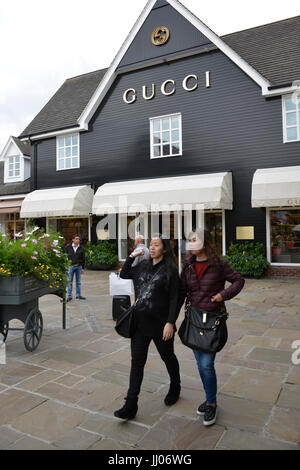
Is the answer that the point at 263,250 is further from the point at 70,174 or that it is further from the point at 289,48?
the point at 70,174

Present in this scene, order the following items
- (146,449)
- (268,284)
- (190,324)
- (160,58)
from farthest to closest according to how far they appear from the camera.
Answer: (160,58), (268,284), (190,324), (146,449)

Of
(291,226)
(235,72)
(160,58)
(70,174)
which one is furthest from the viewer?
(70,174)

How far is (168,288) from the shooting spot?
138 inches

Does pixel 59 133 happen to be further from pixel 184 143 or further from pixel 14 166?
pixel 184 143

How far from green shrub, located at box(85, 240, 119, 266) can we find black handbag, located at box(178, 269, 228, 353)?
12729mm

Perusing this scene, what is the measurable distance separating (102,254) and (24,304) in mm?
10731

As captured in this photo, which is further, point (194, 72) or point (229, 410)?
point (194, 72)

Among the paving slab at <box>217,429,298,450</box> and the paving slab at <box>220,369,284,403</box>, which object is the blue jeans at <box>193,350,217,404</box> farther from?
the paving slab at <box>220,369,284,403</box>

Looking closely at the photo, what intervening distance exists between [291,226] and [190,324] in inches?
423

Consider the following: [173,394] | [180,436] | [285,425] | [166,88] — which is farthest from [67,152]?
[285,425]

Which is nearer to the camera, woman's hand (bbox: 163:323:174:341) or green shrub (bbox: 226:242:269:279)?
woman's hand (bbox: 163:323:174:341)

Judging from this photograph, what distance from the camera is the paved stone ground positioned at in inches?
122

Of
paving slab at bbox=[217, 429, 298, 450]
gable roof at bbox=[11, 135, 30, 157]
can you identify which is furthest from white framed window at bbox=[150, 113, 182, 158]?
paving slab at bbox=[217, 429, 298, 450]

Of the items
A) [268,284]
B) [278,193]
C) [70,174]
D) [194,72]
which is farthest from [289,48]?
[70,174]
